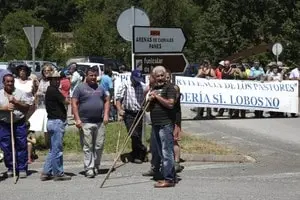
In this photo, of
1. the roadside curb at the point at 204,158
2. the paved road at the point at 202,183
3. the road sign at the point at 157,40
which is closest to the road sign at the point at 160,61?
the road sign at the point at 157,40

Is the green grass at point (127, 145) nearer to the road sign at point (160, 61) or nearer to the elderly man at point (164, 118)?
the road sign at point (160, 61)

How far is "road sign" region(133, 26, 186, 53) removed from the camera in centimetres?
1265

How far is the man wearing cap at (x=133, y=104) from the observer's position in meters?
12.0

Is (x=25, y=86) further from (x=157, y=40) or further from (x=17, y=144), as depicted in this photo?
(x=157, y=40)

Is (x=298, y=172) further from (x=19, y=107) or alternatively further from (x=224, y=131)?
(x=224, y=131)

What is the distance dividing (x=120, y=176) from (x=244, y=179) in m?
2.06

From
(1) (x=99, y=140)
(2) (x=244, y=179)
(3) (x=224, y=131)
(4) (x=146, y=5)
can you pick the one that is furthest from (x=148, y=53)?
(4) (x=146, y=5)

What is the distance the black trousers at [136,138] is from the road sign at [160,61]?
1.05 meters

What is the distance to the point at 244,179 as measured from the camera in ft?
34.0

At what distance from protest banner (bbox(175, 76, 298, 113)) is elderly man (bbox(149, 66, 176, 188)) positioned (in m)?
11.2

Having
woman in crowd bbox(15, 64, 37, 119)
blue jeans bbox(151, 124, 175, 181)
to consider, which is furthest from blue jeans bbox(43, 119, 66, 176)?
blue jeans bbox(151, 124, 175, 181)

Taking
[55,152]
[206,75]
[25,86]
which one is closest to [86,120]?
[55,152]

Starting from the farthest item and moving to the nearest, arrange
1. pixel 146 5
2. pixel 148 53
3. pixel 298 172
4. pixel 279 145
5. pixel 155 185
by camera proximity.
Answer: pixel 146 5
pixel 279 145
pixel 148 53
pixel 298 172
pixel 155 185

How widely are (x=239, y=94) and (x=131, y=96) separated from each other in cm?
991
